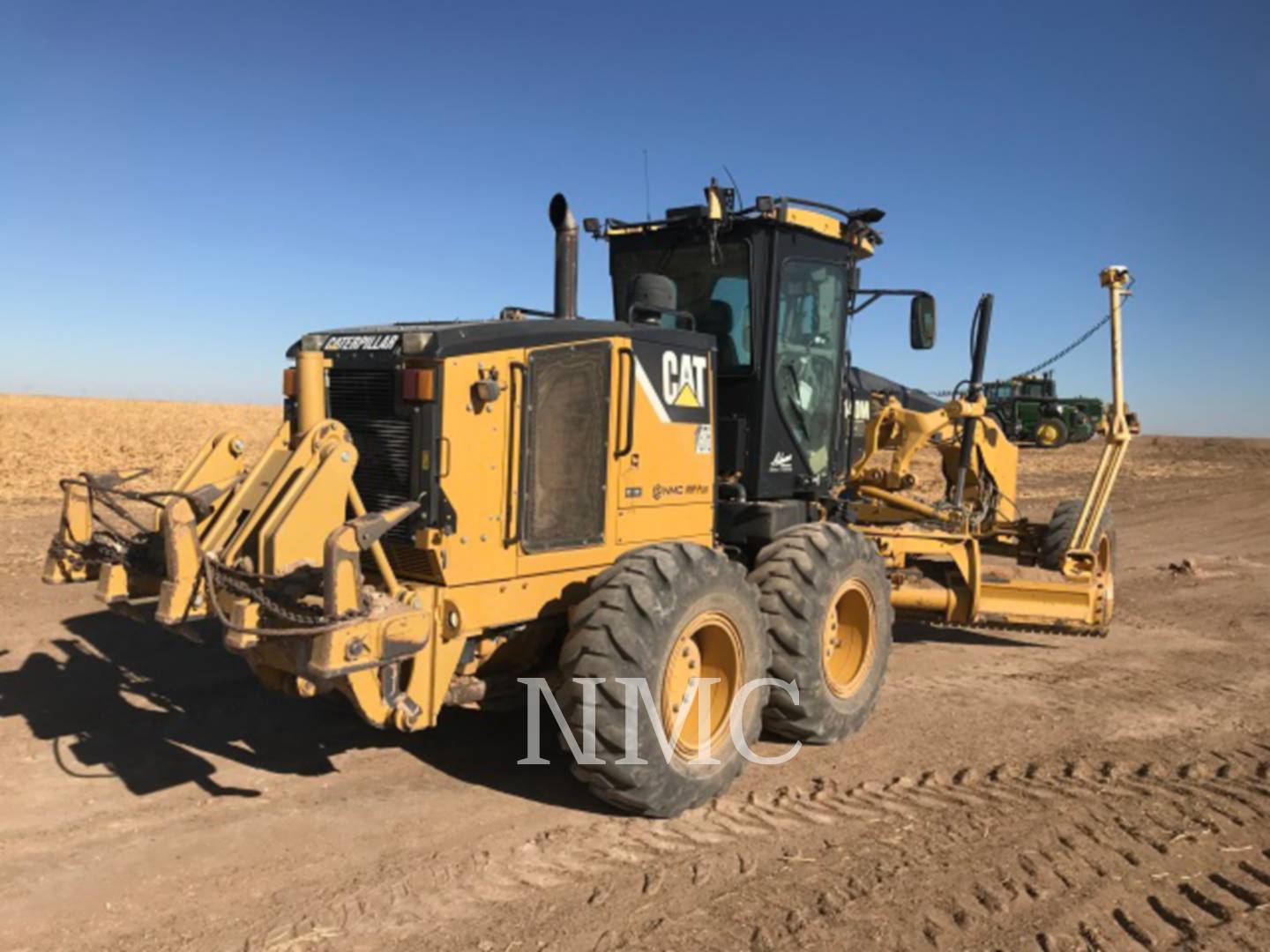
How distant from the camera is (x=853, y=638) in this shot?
258 inches

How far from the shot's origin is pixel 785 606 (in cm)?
576

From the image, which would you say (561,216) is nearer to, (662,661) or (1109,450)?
(662,661)

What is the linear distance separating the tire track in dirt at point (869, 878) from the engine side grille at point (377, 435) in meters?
1.60

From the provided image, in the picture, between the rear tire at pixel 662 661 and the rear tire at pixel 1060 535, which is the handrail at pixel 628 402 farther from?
the rear tire at pixel 1060 535

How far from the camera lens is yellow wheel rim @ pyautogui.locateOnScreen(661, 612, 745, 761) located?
498 centimetres

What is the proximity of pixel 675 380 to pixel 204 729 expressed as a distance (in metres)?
3.51

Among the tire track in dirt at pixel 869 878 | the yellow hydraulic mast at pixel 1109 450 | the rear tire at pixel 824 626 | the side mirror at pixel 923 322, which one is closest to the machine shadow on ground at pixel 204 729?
the tire track in dirt at pixel 869 878

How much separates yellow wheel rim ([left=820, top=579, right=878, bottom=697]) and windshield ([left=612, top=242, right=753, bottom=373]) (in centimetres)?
163

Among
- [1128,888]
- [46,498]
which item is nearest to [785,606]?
[1128,888]

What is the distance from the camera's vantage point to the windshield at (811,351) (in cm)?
661

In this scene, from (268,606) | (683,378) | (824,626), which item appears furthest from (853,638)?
(268,606)

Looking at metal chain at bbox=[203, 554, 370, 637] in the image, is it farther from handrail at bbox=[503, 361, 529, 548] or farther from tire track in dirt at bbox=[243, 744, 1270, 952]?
tire track in dirt at bbox=[243, 744, 1270, 952]

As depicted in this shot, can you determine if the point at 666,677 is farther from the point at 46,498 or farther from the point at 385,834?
the point at 46,498

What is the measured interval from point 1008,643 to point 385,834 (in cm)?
628
